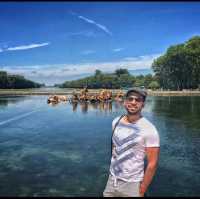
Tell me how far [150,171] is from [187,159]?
7.86m

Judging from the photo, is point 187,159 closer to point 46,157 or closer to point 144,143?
point 46,157

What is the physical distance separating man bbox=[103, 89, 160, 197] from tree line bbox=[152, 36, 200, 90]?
94649 mm

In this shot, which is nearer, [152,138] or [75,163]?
[152,138]

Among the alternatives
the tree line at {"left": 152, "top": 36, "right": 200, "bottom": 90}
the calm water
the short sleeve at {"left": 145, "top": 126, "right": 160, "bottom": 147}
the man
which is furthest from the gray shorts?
the tree line at {"left": 152, "top": 36, "right": 200, "bottom": 90}

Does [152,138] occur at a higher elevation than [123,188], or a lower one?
higher

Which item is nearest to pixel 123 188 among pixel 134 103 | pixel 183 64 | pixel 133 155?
pixel 133 155

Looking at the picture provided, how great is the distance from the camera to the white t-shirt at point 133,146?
12.8 ft

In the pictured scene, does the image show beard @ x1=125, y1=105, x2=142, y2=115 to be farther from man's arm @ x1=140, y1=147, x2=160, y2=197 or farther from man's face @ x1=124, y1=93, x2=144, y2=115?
man's arm @ x1=140, y1=147, x2=160, y2=197

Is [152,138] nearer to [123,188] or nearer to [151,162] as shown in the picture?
[151,162]

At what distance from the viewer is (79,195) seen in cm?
761

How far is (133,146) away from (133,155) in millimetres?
134

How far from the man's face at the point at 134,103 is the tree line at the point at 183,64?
9432 centimetres

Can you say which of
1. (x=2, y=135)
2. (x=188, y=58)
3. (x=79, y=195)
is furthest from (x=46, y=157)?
(x=188, y=58)

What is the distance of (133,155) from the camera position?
401cm
